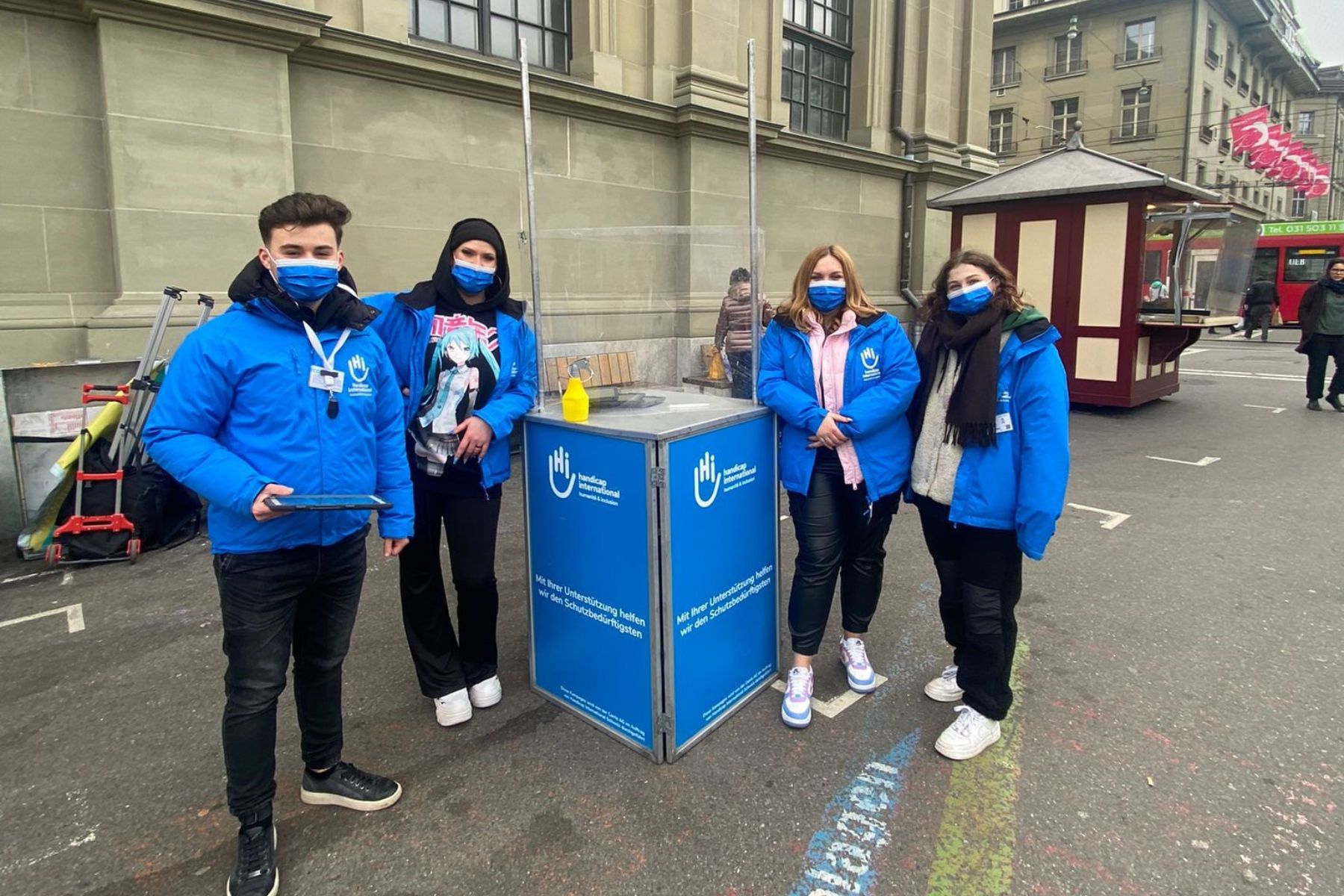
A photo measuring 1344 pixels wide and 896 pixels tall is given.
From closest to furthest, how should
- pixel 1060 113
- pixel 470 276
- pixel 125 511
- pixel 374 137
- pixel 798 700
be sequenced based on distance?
pixel 470 276 → pixel 798 700 → pixel 125 511 → pixel 374 137 → pixel 1060 113

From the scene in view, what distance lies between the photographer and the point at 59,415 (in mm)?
5465

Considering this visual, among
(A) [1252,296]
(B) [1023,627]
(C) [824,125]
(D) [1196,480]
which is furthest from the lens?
(A) [1252,296]

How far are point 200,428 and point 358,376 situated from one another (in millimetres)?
432

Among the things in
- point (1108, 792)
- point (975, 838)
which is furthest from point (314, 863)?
point (1108, 792)

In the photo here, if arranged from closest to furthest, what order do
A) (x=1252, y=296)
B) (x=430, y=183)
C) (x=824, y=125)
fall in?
1. (x=430, y=183)
2. (x=824, y=125)
3. (x=1252, y=296)

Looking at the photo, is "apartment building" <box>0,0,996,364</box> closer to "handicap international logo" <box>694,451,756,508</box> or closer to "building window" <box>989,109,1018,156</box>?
"handicap international logo" <box>694,451,756,508</box>

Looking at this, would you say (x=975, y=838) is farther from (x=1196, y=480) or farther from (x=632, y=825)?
(x=1196, y=480)

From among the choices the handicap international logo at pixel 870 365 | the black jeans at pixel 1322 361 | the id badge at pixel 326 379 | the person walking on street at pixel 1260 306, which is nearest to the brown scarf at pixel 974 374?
the handicap international logo at pixel 870 365

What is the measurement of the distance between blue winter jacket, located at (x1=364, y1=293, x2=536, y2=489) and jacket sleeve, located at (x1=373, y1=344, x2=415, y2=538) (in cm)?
8

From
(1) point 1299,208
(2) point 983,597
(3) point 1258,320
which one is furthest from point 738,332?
(1) point 1299,208

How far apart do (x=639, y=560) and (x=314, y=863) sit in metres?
1.32

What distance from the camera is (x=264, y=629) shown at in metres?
2.19

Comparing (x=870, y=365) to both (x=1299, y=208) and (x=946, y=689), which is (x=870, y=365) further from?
(x=1299, y=208)

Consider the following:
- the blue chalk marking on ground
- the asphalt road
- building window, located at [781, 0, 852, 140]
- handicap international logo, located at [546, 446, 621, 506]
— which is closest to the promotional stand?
handicap international logo, located at [546, 446, 621, 506]
